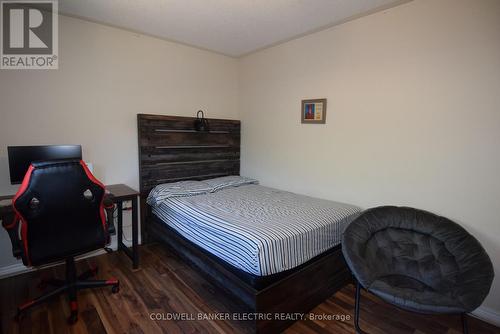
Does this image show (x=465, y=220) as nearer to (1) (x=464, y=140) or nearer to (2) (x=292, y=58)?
(1) (x=464, y=140)

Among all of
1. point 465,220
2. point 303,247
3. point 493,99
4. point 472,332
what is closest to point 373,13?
point 493,99

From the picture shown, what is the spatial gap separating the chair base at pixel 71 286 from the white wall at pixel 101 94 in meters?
0.79

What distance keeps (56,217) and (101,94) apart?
1.56 meters

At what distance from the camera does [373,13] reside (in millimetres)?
2475

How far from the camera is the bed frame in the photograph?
1.84m

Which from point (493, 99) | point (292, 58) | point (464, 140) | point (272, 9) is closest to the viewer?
point (493, 99)

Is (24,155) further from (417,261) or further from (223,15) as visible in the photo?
(417,261)

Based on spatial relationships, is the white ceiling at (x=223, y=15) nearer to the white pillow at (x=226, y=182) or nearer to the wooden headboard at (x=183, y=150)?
the wooden headboard at (x=183, y=150)

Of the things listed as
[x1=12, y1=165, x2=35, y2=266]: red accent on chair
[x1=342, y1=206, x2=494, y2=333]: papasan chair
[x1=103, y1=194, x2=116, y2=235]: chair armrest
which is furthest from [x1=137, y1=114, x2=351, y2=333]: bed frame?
[x1=12, y1=165, x2=35, y2=266]: red accent on chair

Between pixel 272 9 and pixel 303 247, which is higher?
pixel 272 9

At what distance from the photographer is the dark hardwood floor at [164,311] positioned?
1900 mm

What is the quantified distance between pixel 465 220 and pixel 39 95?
392 cm

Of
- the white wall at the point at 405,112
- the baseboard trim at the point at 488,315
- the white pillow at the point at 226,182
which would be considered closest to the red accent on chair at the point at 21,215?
the white pillow at the point at 226,182

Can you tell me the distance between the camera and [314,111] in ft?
9.98
